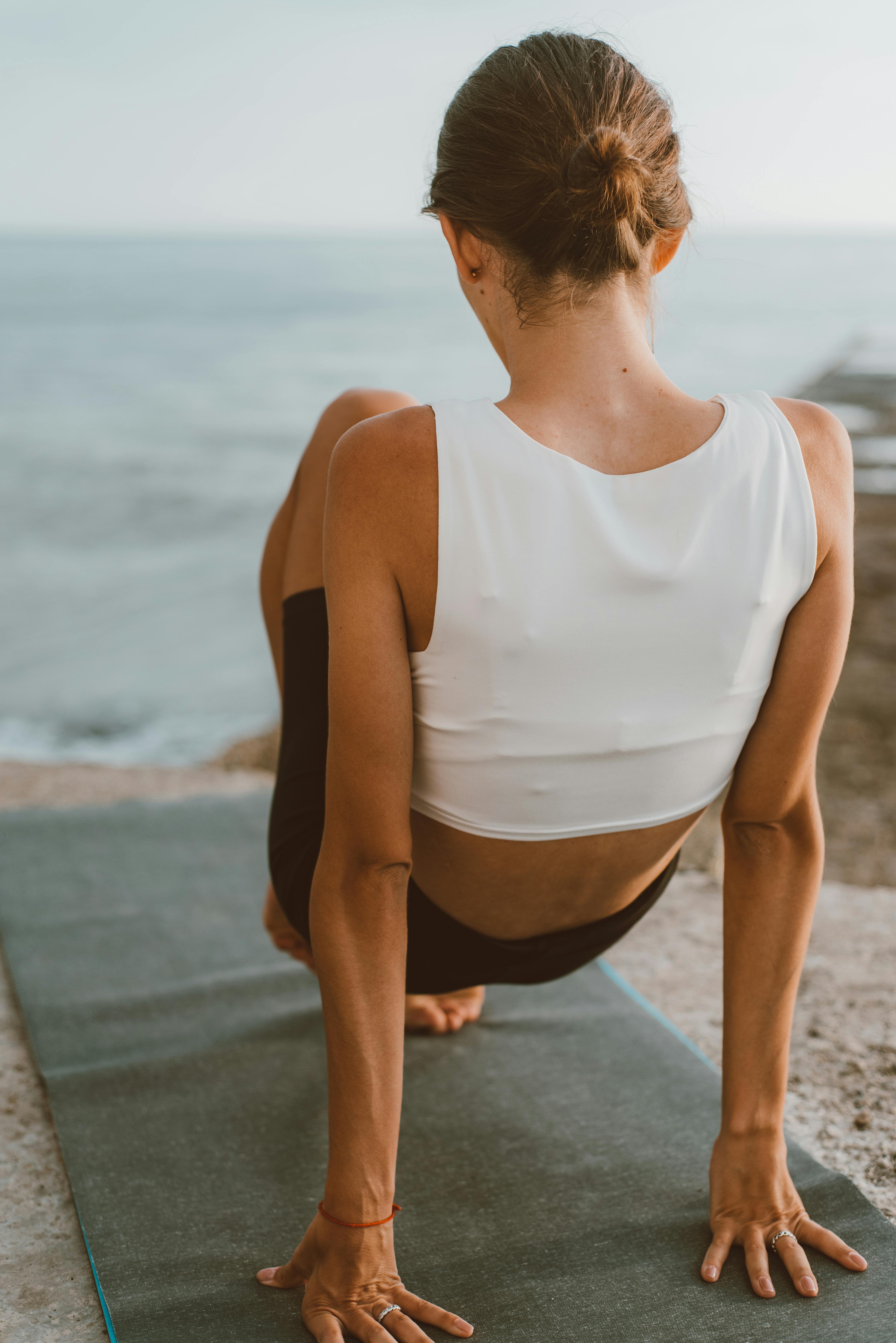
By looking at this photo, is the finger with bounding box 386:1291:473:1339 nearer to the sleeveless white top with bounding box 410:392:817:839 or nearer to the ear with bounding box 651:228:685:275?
the sleeveless white top with bounding box 410:392:817:839

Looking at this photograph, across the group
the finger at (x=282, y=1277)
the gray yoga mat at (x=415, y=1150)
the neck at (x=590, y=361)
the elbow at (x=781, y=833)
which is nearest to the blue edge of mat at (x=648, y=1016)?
the gray yoga mat at (x=415, y=1150)

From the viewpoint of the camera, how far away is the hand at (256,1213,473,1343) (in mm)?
882

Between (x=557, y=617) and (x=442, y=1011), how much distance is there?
933mm

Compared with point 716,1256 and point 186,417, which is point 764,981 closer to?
point 716,1256

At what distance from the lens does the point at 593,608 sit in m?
0.81

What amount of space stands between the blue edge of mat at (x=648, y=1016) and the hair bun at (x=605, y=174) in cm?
111

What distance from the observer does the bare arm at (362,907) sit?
0.81 m

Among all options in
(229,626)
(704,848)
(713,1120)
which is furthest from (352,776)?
(229,626)

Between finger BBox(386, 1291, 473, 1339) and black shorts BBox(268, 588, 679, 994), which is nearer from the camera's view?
finger BBox(386, 1291, 473, 1339)

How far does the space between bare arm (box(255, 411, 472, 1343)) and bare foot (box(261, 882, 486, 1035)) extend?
0.49 meters

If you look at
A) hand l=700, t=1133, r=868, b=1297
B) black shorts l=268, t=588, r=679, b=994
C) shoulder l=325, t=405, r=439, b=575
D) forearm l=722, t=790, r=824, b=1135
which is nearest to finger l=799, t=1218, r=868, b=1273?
hand l=700, t=1133, r=868, b=1297

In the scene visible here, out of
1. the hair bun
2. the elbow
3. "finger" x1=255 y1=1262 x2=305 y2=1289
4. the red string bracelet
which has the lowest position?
"finger" x1=255 y1=1262 x2=305 y2=1289

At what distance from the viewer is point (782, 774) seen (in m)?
0.99

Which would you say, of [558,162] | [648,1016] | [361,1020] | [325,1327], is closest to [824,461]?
[558,162]
